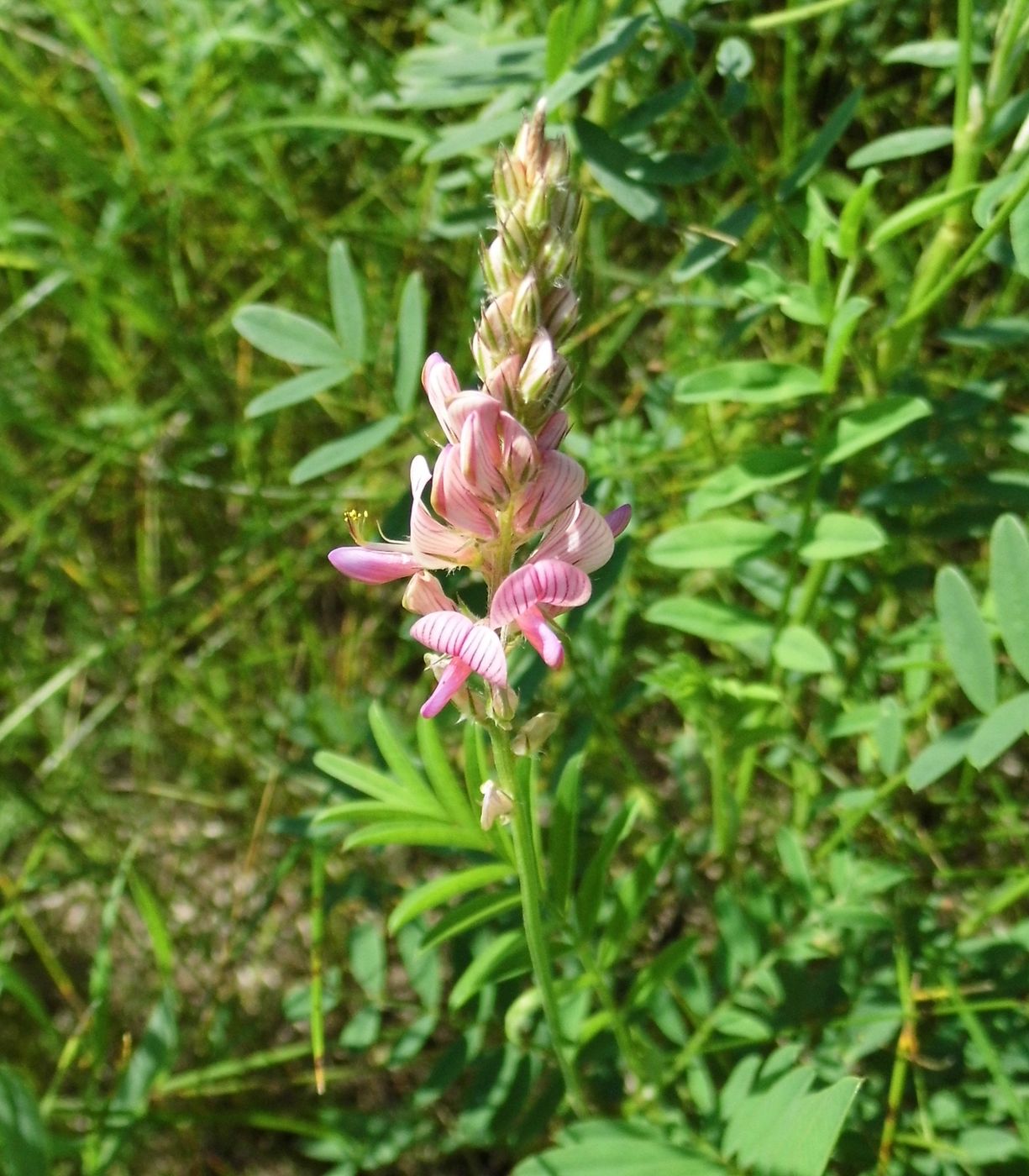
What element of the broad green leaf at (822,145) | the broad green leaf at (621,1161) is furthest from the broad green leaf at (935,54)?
the broad green leaf at (621,1161)

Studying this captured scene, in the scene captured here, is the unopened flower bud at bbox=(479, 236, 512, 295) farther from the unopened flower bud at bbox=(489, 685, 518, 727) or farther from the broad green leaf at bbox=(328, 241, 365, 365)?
the broad green leaf at bbox=(328, 241, 365, 365)

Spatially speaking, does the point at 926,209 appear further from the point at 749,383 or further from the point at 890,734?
the point at 890,734

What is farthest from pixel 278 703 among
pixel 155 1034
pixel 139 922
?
pixel 155 1034

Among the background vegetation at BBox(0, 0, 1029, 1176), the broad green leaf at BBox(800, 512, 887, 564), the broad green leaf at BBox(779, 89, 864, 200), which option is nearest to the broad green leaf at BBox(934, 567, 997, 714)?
the background vegetation at BBox(0, 0, 1029, 1176)

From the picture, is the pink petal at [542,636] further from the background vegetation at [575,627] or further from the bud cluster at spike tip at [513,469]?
the background vegetation at [575,627]

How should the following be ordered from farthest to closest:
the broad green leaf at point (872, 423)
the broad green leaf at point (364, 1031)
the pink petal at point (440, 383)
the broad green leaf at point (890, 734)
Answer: the broad green leaf at point (364, 1031) < the broad green leaf at point (890, 734) < the broad green leaf at point (872, 423) < the pink petal at point (440, 383)
